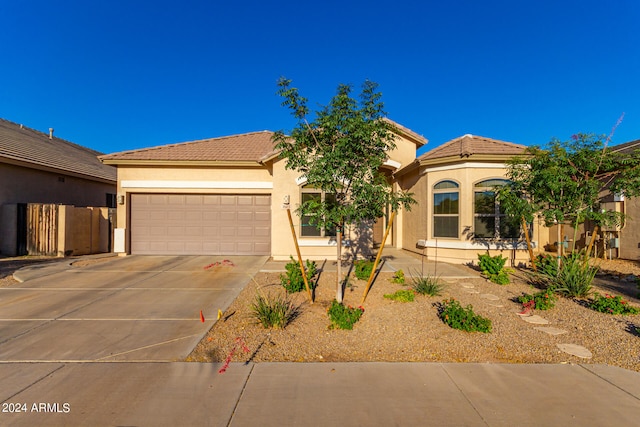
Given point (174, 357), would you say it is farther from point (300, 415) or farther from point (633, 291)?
point (633, 291)

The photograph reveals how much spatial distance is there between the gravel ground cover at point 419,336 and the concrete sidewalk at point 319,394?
0.79 ft

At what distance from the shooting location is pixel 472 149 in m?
9.36

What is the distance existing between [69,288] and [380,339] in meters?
7.14

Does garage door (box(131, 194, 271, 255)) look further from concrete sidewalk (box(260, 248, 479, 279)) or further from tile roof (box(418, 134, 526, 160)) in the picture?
tile roof (box(418, 134, 526, 160))

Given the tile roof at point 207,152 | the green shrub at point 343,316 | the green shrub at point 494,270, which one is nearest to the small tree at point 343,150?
the green shrub at point 343,316

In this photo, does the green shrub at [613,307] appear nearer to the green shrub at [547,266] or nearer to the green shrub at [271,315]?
the green shrub at [547,266]

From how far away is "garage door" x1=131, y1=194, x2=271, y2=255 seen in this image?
1162 cm

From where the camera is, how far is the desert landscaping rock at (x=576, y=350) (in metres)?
3.89

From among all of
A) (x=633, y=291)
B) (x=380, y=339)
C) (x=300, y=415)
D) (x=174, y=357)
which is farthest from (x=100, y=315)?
(x=633, y=291)

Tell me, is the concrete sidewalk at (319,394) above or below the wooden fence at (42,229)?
below

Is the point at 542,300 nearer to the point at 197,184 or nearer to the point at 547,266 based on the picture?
the point at 547,266

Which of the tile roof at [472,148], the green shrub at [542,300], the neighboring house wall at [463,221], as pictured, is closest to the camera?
the green shrub at [542,300]

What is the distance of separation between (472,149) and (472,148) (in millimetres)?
92

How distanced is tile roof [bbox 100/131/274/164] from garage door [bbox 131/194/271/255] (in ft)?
4.74
